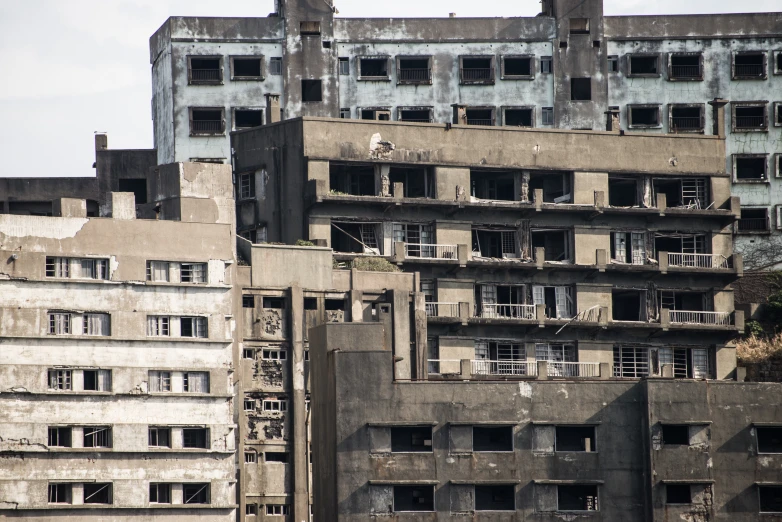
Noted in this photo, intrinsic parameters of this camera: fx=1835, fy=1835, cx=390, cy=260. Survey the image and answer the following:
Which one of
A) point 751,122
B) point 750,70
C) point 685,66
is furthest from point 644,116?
point 750,70

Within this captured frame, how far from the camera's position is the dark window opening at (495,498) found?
74.5m

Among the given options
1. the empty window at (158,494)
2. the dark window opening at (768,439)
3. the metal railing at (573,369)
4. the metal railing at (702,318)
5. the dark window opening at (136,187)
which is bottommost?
the empty window at (158,494)

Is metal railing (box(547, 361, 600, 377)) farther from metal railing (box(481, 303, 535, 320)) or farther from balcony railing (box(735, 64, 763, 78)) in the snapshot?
balcony railing (box(735, 64, 763, 78))

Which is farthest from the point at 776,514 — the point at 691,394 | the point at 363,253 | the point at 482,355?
the point at 363,253

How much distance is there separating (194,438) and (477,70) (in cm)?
3117

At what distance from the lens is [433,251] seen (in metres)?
90.1

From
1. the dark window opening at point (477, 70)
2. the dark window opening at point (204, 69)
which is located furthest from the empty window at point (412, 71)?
the dark window opening at point (204, 69)

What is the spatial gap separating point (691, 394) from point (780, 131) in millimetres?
30058

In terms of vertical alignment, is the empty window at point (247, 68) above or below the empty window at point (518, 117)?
above

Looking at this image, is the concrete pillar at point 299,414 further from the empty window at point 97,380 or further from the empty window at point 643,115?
the empty window at point 643,115

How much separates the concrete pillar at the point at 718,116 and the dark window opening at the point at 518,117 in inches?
389

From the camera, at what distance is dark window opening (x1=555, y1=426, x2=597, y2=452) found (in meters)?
75.7

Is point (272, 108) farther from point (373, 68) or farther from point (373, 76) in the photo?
point (373, 68)

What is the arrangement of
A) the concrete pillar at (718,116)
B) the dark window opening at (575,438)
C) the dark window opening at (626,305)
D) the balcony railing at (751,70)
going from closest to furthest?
the dark window opening at (575,438) → the dark window opening at (626,305) → the concrete pillar at (718,116) → the balcony railing at (751,70)
